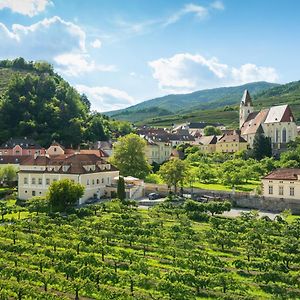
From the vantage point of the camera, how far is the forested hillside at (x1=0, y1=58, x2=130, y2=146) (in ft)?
352

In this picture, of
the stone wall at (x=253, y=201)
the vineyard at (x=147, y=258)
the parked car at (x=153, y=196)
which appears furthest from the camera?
the parked car at (x=153, y=196)

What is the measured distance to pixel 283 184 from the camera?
2226 inches

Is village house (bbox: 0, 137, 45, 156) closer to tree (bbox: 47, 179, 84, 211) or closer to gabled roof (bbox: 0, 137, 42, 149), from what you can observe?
gabled roof (bbox: 0, 137, 42, 149)

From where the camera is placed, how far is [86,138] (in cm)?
11025

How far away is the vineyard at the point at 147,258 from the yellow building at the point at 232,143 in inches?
2298

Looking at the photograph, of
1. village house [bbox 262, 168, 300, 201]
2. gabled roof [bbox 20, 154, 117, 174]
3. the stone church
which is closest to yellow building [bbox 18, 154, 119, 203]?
gabled roof [bbox 20, 154, 117, 174]

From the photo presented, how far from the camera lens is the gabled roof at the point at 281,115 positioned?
101 meters

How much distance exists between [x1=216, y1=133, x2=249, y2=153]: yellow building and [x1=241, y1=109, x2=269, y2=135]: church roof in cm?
289

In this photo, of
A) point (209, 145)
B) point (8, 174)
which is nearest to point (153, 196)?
point (8, 174)

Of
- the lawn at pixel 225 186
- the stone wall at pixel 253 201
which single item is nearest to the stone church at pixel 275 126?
the lawn at pixel 225 186

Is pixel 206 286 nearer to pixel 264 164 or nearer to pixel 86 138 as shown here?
pixel 264 164

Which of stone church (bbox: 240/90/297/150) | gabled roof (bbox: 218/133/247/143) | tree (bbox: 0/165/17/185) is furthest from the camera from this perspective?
gabled roof (bbox: 218/133/247/143)

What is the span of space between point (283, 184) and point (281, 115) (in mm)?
48172

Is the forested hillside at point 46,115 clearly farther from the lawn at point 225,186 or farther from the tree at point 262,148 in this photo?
the lawn at point 225,186
